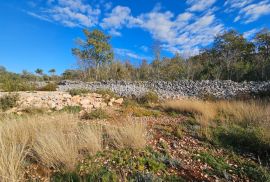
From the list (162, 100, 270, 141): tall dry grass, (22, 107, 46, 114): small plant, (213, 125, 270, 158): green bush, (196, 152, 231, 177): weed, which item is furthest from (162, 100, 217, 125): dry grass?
(22, 107, 46, 114): small plant

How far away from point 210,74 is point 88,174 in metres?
22.9

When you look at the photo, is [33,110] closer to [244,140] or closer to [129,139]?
[129,139]

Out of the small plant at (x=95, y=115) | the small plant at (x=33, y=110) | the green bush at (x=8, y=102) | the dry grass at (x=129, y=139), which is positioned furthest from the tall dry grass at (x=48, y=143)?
the green bush at (x=8, y=102)

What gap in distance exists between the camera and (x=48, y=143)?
298cm

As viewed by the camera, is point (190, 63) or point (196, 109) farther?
point (190, 63)

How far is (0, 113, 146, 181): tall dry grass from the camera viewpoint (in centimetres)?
252

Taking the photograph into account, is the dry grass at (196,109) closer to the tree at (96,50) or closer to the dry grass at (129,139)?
the dry grass at (129,139)

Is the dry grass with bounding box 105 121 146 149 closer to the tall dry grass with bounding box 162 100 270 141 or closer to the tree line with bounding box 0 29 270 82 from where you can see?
the tall dry grass with bounding box 162 100 270 141

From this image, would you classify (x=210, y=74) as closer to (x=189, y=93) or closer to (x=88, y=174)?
(x=189, y=93)

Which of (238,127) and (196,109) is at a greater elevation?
(196,109)

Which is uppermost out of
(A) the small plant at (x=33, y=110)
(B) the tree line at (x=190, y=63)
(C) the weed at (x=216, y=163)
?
(B) the tree line at (x=190, y=63)

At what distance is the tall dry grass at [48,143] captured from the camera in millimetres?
2525

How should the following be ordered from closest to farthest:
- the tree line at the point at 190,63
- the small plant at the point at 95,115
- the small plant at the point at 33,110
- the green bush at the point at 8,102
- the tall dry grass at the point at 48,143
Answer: the tall dry grass at the point at 48,143 < the small plant at the point at 95,115 < the small plant at the point at 33,110 < the green bush at the point at 8,102 < the tree line at the point at 190,63

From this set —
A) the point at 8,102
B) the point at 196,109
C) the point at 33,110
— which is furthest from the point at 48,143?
the point at 8,102
